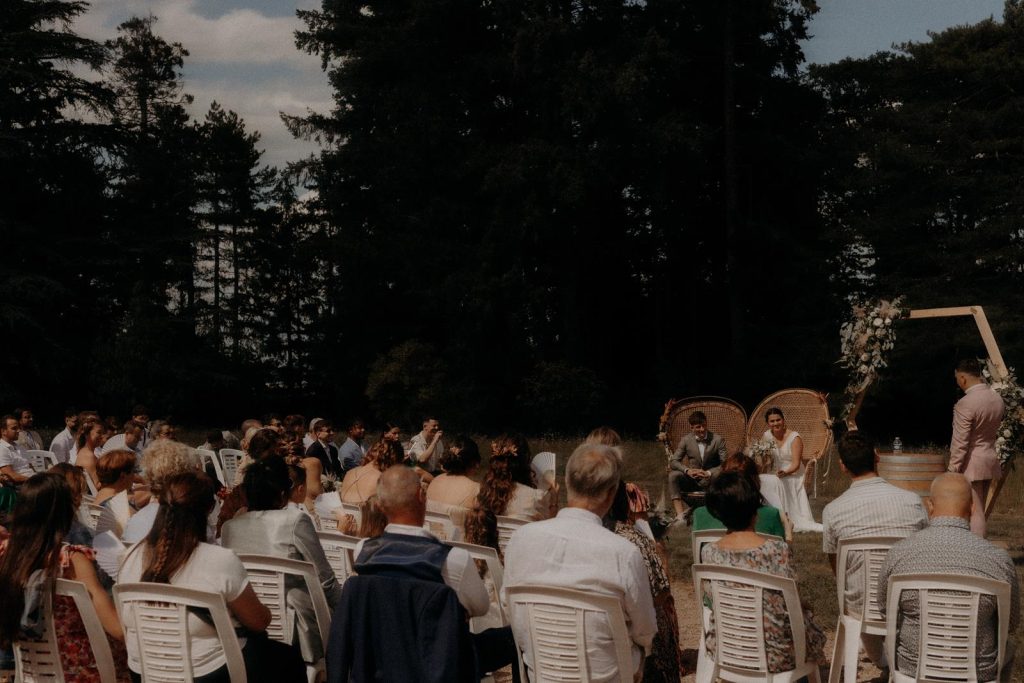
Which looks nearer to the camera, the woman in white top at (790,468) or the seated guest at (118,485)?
the seated guest at (118,485)

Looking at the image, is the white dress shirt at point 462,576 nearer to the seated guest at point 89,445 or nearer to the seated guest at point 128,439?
the seated guest at point 89,445

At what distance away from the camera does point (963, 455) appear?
8570 millimetres

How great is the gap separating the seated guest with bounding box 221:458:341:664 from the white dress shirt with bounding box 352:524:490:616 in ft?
3.02

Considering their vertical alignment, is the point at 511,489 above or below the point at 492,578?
above

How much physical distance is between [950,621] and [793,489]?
306 inches

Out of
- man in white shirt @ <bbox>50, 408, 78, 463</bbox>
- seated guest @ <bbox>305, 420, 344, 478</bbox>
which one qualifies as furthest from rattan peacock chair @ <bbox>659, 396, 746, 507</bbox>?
man in white shirt @ <bbox>50, 408, 78, 463</bbox>

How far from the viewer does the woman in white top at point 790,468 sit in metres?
11.5

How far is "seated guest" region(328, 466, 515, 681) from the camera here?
12.5ft

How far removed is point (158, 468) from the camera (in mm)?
4832

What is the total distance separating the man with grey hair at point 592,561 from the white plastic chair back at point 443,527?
1.73 metres

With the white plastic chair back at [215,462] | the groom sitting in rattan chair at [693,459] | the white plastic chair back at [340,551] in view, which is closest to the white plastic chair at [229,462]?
the white plastic chair back at [215,462]

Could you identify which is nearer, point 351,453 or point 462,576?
point 462,576

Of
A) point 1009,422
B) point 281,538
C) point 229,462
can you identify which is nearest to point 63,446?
point 229,462

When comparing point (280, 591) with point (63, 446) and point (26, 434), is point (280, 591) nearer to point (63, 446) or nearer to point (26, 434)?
point (63, 446)
